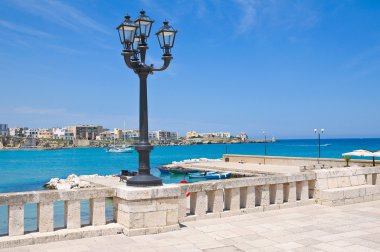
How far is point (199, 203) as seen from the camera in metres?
8.52

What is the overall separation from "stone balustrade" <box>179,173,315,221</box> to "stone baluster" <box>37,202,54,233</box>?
8.62 feet

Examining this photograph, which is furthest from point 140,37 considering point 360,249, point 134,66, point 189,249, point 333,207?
point 333,207

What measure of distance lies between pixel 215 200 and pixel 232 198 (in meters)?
0.46

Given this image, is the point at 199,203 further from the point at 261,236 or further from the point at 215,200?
the point at 261,236

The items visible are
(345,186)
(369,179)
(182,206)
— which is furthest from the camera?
(369,179)

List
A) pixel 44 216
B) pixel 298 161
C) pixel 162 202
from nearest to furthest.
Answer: pixel 44 216, pixel 162 202, pixel 298 161

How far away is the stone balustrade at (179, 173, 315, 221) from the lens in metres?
8.43

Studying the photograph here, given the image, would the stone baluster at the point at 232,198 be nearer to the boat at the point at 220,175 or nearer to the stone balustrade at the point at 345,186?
the stone balustrade at the point at 345,186

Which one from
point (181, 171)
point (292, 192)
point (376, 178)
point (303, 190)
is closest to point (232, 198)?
point (292, 192)

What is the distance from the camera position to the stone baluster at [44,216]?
6.84 meters

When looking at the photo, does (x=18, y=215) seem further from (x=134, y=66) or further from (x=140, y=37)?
(x=140, y=37)

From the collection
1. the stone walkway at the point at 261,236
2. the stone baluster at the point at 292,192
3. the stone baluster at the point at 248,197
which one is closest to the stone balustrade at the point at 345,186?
the stone baluster at the point at 292,192

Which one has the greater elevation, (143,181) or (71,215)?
(143,181)

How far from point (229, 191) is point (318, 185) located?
2888mm
